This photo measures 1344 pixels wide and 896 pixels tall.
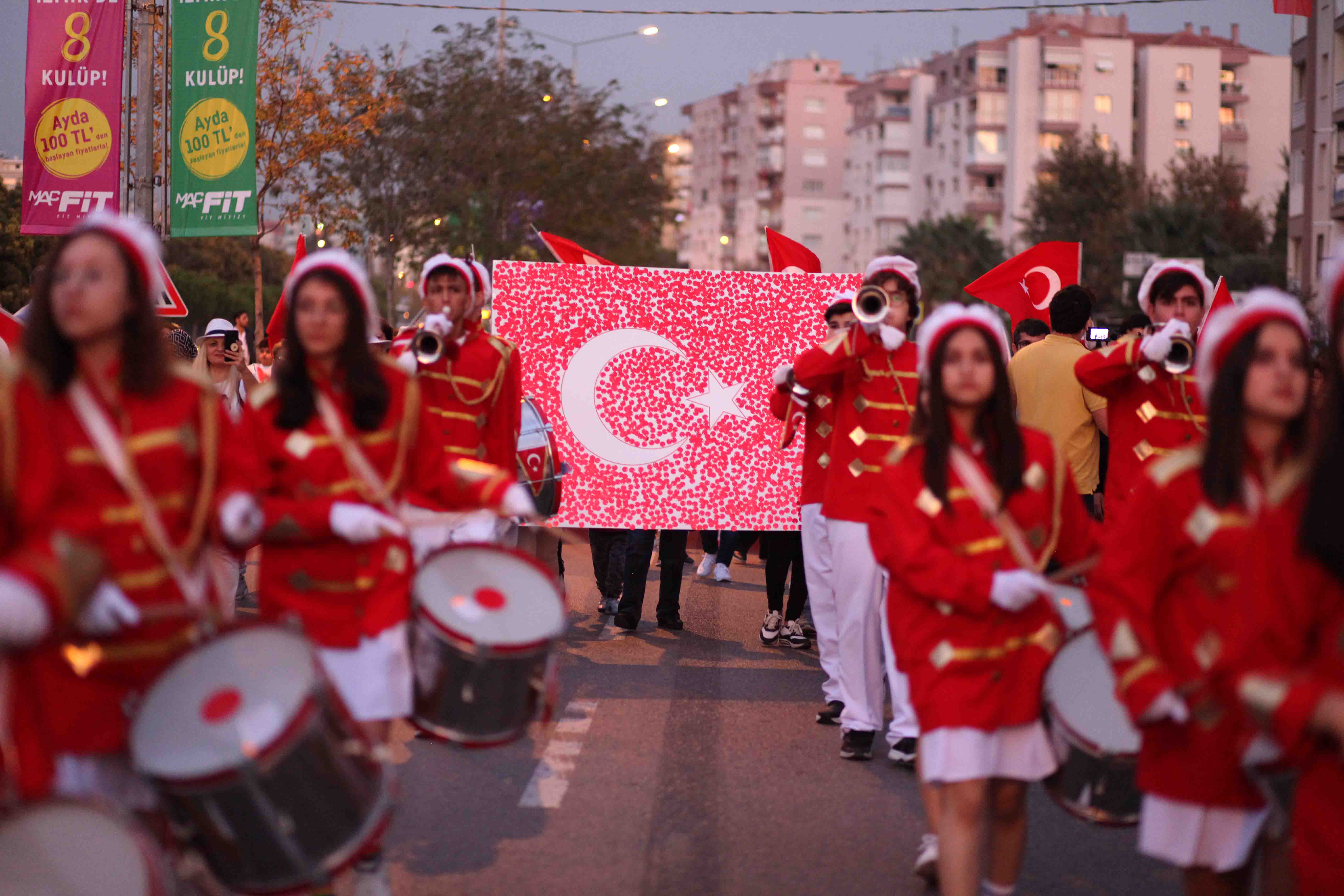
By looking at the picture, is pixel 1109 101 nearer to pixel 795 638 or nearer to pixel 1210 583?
pixel 795 638

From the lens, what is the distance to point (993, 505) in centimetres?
459

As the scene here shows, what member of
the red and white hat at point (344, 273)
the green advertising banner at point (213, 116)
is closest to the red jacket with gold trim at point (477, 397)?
the red and white hat at point (344, 273)

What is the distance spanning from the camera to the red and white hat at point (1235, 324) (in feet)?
12.9

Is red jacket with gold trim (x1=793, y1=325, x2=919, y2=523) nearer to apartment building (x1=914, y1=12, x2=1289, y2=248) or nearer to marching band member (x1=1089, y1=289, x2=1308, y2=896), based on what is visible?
marching band member (x1=1089, y1=289, x2=1308, y2=896)

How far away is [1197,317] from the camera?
7.50 meters

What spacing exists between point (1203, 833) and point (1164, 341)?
3.41 metres

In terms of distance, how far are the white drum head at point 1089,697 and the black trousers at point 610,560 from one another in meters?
7.59

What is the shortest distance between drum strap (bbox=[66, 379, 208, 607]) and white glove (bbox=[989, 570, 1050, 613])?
216 cm

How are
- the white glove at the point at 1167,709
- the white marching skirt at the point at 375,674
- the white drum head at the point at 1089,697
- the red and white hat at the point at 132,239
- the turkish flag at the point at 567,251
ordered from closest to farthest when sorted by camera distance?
the white glove at the point at 1167,709 → the red and white hat at the point at 132,239 → the white drum head at the point at 1089,697 → the white marching skirt at the point at 375,674 → the turkish flag at the point at 567,251

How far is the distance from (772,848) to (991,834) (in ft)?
5.31

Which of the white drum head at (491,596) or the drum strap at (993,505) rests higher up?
the drum strap at (993,505)

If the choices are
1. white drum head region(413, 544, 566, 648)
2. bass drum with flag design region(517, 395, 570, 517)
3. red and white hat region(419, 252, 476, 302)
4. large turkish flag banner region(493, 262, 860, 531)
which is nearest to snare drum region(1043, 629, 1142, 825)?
white drum head region(413, 544, 566, 648)

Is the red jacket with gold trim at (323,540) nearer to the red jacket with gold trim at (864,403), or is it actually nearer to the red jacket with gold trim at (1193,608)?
the red jacket with gold trim at (1193,608)

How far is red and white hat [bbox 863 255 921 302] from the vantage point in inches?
306
